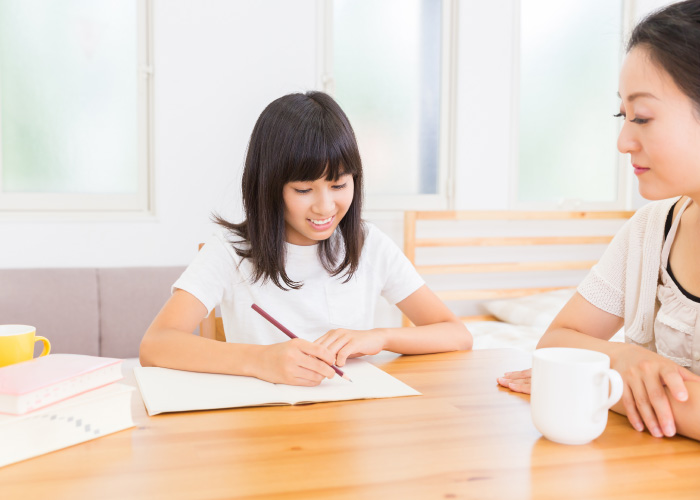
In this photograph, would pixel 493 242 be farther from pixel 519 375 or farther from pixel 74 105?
pixel 519 375

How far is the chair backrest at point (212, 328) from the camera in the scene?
1.50 metres

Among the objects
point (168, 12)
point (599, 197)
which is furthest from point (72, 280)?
point (599, 197)

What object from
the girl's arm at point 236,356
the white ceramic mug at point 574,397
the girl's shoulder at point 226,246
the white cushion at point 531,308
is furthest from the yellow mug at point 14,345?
the white cushion at point 531,308

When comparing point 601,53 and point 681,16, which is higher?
point 601,53

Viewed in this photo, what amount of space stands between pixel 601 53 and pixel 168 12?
1.99 meters

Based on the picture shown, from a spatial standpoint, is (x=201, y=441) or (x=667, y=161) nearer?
(x=201, y=441)

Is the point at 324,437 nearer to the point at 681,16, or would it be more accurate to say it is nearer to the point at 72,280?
the point at 681,16

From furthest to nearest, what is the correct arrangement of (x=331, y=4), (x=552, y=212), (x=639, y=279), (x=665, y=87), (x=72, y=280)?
(x=552, y=212) < (x=331, y=4) < (x=72, y=280) < (x=639, y=279) < (x=665, y=87)

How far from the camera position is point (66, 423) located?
69 centimetres

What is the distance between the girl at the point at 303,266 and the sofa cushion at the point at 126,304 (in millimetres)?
1059

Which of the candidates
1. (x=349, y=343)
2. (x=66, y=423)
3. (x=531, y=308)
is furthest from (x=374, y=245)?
(x=531, y=308)

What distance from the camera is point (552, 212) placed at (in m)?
2.98

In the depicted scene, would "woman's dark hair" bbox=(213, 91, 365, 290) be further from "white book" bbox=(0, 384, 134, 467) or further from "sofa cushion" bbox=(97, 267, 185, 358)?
"sofa cushion" bbox=(97, 267, 185, 358)

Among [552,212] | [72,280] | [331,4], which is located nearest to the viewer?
[72,280]
